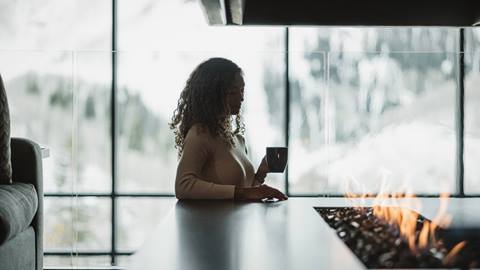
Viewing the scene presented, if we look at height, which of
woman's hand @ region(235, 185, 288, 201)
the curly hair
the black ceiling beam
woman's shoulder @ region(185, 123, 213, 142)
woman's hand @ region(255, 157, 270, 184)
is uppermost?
the black ceiling beam

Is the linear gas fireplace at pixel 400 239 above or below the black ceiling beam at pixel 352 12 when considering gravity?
below

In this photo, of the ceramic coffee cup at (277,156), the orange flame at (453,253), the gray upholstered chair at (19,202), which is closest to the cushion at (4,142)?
the gray upholstered chair at (19,202)

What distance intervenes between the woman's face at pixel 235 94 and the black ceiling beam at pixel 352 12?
0.84 ft

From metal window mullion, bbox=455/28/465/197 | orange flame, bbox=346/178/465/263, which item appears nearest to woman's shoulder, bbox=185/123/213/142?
orange flame, bbox=346/178/465/263

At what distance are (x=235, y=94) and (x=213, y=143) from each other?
9.5 inches

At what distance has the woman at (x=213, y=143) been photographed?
2.11 m

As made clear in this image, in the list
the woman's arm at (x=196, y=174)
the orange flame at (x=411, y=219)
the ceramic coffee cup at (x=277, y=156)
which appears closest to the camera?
the orange flame at (x=411, y=219)

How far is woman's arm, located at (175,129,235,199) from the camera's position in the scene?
2096 millimetres

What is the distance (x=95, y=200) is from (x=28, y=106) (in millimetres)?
773

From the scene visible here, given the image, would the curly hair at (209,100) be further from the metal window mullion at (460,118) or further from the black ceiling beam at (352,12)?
the metal window mullion at (460,118)

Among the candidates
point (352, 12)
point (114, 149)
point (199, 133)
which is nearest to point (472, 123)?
point (352, 12)

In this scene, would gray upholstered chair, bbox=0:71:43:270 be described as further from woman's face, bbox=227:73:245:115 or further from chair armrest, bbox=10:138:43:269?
woman's face, bbox=227:73:245:115

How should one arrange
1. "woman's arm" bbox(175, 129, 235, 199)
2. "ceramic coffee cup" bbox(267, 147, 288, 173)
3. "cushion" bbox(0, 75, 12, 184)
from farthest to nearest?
"cushion" bbox(0, 75, 12, 184), "woman's arm" bbox(175, 129, 235, 199), "ceramic coffee cup" bbox(267, 147, 288, 173)

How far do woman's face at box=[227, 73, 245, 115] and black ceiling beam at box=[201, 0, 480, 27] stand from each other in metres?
0.26
